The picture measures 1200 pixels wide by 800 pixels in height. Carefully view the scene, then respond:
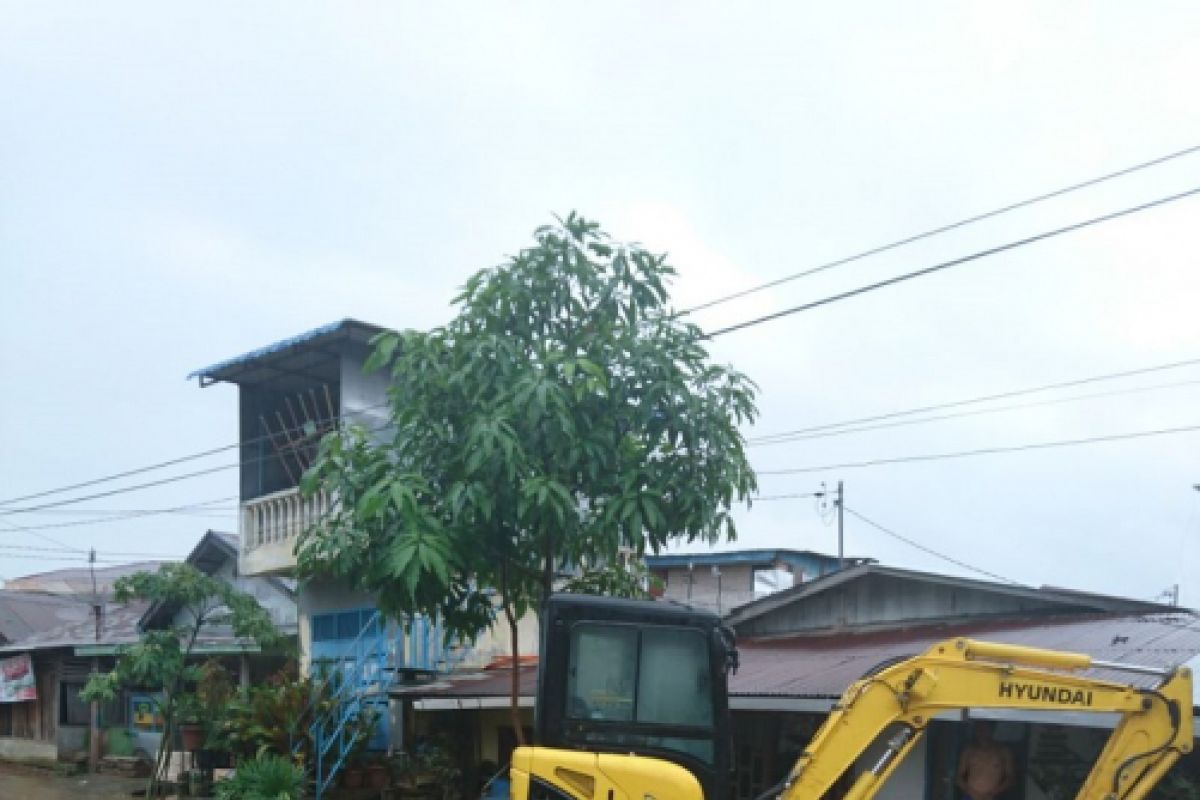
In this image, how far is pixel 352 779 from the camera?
1636 cm

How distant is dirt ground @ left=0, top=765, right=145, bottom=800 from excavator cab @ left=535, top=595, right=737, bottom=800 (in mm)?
16154

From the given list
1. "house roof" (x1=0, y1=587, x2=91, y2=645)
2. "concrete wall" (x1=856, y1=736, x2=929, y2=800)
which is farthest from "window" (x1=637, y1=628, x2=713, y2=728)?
"house roof" (x1=0, y1=587, x2=91, y2=645)

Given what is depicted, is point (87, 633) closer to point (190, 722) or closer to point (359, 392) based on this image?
point (190, 722)

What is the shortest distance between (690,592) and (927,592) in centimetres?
1077

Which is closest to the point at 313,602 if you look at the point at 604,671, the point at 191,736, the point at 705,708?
the point at 191,736

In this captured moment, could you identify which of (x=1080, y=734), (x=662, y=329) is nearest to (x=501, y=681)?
(x=662, y=329)

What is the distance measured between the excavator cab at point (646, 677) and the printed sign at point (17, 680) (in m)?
24.1

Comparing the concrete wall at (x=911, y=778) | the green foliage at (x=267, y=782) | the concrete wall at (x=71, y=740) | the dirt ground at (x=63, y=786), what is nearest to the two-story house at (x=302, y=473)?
the green foliage at (x=267, y=782)

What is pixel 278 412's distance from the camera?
2052 centimetres

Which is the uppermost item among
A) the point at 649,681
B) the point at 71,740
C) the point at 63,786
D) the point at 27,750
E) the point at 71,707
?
the point at 649,681

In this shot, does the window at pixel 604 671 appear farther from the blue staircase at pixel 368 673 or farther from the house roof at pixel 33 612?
the house roof at pixel 33 612

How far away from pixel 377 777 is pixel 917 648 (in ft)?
25.1

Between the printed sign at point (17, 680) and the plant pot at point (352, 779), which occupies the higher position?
the plant pot at point (352, 779)

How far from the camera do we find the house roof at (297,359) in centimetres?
1812
